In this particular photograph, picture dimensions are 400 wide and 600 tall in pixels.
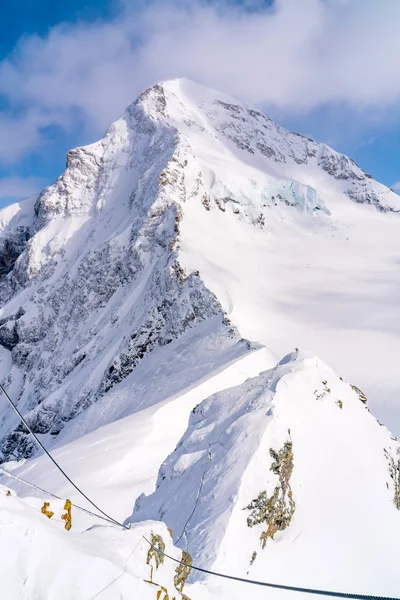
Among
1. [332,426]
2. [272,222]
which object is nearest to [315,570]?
[332,426]

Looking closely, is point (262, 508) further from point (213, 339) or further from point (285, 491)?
point (213, 339)

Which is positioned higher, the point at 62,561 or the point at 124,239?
the point at 124,239

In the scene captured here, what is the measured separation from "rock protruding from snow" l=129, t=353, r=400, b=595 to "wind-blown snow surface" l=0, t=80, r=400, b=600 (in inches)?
2.2

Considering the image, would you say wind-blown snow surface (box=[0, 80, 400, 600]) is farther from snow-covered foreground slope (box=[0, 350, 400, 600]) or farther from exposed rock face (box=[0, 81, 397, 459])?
exposed rock face (box=[0, 81, 397, 459])

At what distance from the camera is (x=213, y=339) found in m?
33.9

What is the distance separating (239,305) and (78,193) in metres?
50.5

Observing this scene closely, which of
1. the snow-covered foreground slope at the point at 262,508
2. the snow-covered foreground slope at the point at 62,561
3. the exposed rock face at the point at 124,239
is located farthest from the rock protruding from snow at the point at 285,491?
the exposed rock face at the point at 124,239

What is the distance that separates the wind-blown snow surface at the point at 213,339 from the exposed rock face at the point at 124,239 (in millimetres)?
354

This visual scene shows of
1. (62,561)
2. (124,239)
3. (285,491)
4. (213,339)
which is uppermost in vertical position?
(124,239)

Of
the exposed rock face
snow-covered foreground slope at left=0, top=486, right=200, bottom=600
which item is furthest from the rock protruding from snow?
the exposed rock face

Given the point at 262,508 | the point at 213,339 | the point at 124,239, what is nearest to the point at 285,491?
the point at 262,508

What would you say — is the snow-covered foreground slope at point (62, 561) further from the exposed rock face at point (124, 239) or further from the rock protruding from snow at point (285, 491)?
the exposed rock face at point (124, 239)

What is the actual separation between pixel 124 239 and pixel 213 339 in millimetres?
32486

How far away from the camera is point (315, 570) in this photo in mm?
10273
